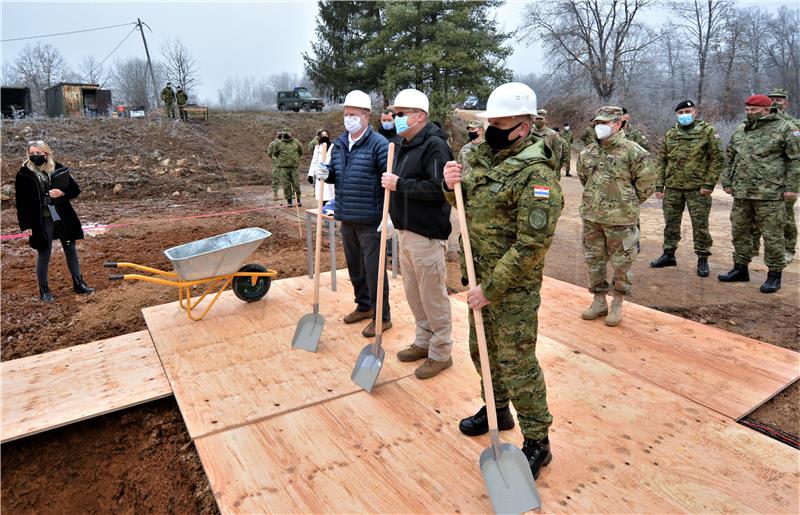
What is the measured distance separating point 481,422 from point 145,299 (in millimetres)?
4547

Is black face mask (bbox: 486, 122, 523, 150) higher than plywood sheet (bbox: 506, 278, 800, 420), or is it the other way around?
black face mask (bbox: 486, 122, 523, 150)

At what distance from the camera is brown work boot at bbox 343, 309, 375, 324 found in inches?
179

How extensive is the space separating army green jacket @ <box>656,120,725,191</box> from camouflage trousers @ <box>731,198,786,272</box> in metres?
0.45

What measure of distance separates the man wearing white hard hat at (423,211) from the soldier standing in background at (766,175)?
13.7 feet

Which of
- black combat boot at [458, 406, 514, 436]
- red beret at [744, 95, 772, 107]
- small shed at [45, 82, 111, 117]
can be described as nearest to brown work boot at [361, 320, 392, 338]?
black combat boot at [458, 406, 514, 436]

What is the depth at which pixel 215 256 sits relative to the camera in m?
4.32

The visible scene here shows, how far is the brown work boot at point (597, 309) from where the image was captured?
15.0 feet

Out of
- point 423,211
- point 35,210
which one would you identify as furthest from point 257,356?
point 35,210

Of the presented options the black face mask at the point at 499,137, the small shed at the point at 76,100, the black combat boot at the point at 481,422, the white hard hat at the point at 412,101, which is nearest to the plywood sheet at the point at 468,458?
the black combat boot at the point at 481,422

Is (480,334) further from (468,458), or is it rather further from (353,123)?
(353,123)

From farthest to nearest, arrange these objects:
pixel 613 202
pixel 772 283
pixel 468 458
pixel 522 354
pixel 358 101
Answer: pixel 772 283, pixel 613 202, pixel 358 101, pixel 468 458, pixel 522 354

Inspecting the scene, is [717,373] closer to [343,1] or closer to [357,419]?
[357,419]

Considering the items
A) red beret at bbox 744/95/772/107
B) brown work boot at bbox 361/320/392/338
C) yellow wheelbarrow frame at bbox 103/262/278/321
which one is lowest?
brown work boot at bbox 361/320/392/338

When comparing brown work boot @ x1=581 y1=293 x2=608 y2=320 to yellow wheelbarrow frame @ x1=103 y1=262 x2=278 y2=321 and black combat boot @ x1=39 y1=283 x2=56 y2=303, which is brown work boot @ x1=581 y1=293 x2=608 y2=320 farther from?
black combat boot @ x1=39 y1=283 x2=56 y2=303
